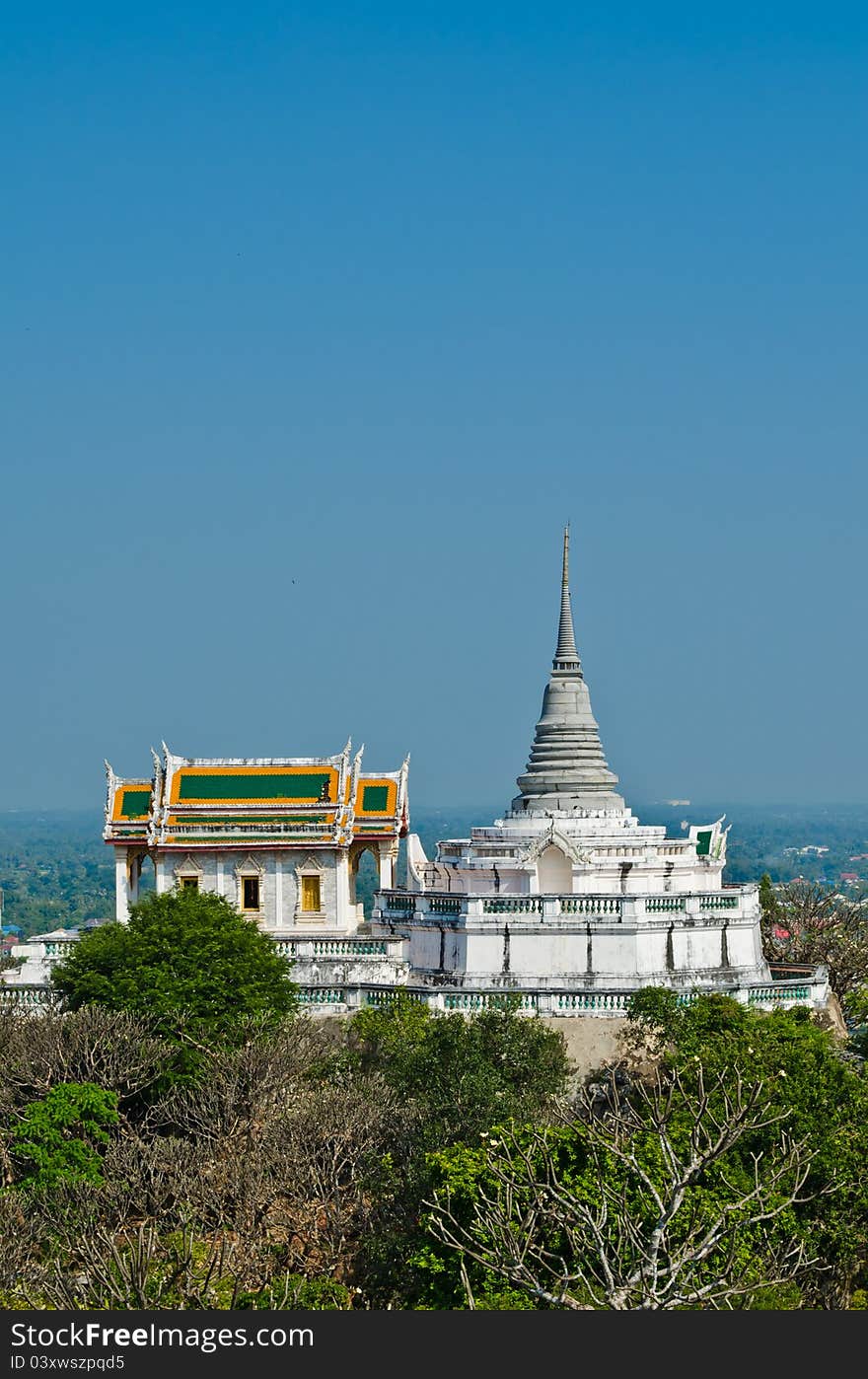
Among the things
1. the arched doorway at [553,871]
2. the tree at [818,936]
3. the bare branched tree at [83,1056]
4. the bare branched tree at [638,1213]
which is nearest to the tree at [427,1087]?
→ the bare branched tree at [638,1213]

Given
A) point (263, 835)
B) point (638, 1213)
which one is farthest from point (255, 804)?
point (638, 1213)

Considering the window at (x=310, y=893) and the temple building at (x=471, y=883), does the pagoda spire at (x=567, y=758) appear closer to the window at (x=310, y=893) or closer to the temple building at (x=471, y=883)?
the temple building at (x=471, y=883)

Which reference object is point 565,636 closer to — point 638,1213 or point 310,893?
point 310,893

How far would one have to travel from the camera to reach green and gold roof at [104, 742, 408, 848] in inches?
2313

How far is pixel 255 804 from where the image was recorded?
5897 centimetres

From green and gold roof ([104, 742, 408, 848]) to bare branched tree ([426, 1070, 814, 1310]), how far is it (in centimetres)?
2287

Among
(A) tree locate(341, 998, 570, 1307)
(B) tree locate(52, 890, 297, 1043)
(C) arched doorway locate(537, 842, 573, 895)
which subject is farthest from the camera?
(C) arched doorway locate(537, 842, 573, 895)

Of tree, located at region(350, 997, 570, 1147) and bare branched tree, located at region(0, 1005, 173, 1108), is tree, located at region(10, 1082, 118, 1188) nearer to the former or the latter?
bare branched tree, located at region(0, 1005, 173, 1108)

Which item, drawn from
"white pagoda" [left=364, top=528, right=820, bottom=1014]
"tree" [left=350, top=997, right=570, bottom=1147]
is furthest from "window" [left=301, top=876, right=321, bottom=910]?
"tree" [left=350, top=997, right=570, bottom=1147]

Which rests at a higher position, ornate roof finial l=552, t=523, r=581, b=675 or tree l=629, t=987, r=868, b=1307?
ornate roof finial l=552, t=523, r=581, b=675

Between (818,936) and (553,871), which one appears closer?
(553,871)

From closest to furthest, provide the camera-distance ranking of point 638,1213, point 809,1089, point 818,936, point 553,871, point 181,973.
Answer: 1. point 638,1213
2. point 809,1089
3. point 181,973
4. point 553,871
5. point 818,936

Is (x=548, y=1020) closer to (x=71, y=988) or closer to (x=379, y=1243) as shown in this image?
(x=71, y=988)

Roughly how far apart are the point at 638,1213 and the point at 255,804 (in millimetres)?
28456
